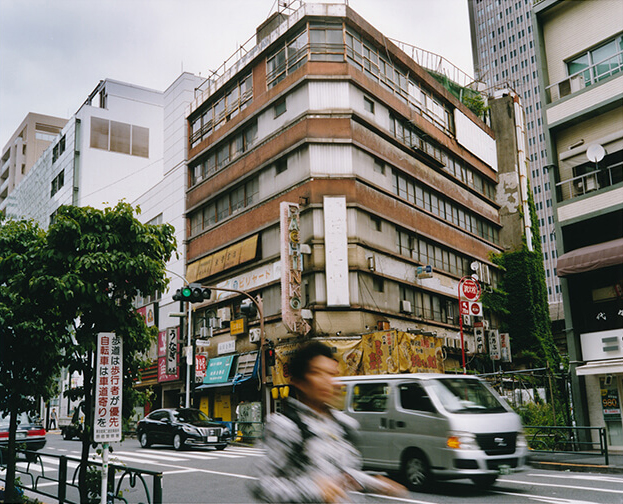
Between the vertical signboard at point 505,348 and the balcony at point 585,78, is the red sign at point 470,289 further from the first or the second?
the balcony at point 585,78

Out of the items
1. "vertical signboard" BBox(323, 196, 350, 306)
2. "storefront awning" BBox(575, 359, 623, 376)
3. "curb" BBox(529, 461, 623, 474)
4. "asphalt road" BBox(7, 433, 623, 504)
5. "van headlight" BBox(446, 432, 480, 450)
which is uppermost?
"vertical signboard" BBox(323, 196, 350, 306)

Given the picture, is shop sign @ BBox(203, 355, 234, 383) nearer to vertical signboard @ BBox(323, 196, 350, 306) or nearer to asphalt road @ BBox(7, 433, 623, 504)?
vertical signboard @ BBox(323, 196, 350, 306)

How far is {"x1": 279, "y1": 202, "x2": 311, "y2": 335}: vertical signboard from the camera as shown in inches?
1130

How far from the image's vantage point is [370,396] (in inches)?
477

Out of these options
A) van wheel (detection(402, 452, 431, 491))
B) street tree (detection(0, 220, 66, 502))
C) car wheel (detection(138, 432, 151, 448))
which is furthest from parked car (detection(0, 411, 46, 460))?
van wheel (detection(402, 452, 431, 491))

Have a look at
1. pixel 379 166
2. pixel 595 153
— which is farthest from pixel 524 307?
pixel 595 153

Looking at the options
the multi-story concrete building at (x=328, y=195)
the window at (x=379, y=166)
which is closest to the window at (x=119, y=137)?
the multi-story concrete building at (x=328, y=195)

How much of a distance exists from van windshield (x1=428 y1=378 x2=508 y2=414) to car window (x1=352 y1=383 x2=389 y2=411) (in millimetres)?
1014

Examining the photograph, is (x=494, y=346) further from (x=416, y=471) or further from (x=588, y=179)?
(x=416, y=471)

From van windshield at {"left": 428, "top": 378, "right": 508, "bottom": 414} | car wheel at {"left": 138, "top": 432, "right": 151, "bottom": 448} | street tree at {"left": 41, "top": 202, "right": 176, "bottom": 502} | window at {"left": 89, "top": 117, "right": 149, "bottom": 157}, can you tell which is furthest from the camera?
window at {"left": 89, "top": 117, "right": 149, "bottom": 157}

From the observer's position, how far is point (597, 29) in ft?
72.6

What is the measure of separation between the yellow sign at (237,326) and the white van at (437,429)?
2278 cm

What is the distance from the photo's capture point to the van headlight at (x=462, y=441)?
1023cm

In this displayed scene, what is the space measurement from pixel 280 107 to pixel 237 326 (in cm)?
1222
